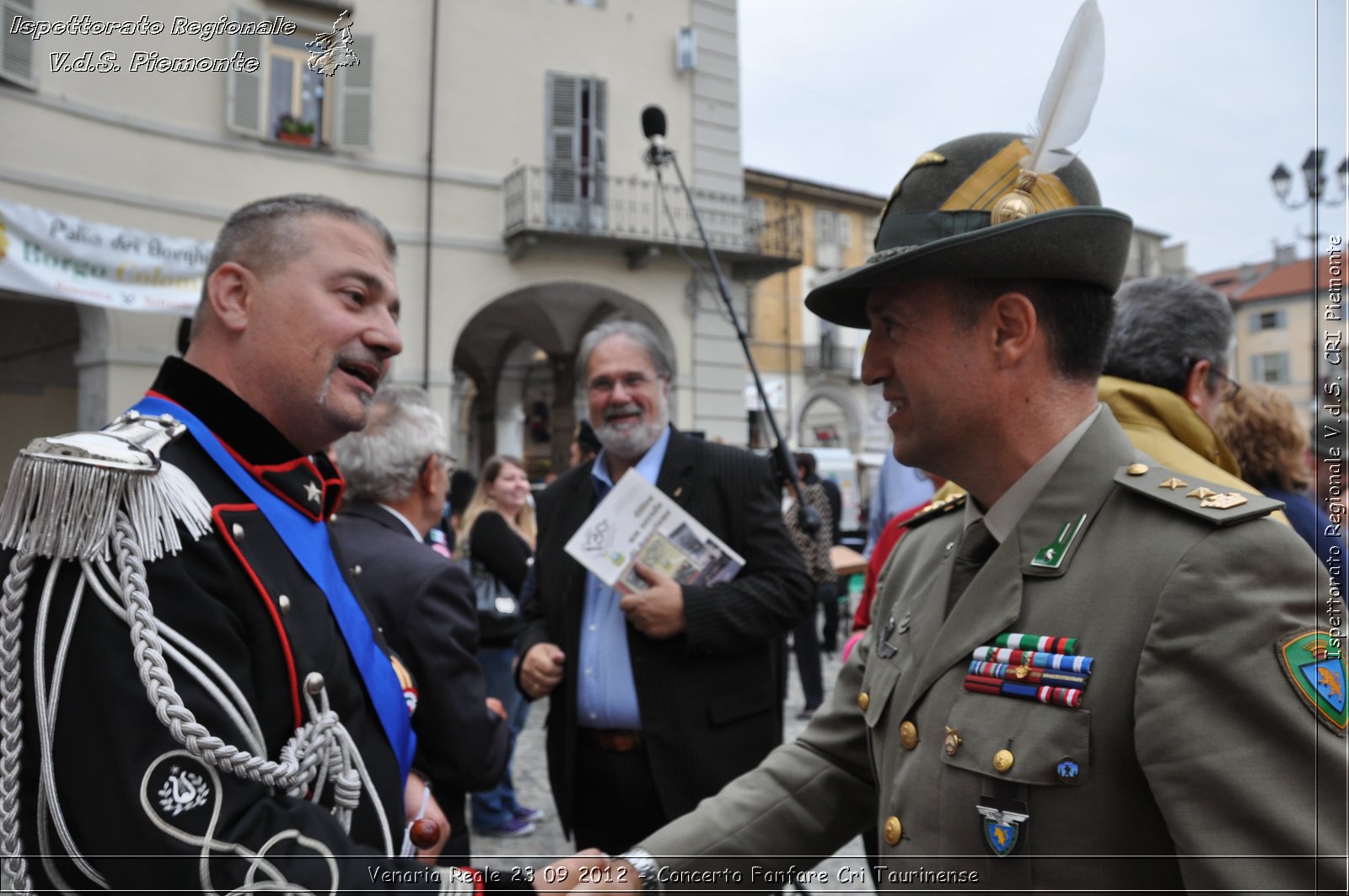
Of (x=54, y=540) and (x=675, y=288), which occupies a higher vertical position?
(x=675, y=288)

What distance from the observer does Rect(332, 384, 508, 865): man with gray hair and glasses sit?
2328mm

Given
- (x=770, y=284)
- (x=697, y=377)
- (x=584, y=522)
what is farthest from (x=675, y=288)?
(x=770, y=284)

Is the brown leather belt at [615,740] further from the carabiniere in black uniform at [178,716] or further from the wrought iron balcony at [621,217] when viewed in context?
the wrought iron balcony at [621,217]

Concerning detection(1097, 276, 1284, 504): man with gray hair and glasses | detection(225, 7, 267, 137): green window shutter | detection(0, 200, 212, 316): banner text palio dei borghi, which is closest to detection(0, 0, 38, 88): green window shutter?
detection(0, 200, 212, 316): banner text palio dei borghi

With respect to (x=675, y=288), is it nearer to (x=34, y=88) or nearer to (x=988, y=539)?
(x=34, y=88)

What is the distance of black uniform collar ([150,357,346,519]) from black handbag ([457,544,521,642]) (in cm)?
306

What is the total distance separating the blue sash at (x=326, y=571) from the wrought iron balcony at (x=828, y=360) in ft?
Answer: 88.4

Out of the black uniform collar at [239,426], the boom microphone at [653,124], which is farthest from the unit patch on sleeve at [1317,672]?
the boom microphone at [653,124]

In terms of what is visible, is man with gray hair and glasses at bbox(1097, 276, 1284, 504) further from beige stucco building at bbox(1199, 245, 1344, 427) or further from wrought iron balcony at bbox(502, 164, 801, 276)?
beige stucco building at bbox(1199, 245, 1344, 427)

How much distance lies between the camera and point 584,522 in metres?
2.73

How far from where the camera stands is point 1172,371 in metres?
2.14

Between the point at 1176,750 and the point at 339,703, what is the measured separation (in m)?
1.20

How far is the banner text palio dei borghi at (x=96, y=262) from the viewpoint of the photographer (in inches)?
287

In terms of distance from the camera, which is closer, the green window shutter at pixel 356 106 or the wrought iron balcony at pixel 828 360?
the green window shutter at pixel 356 106
